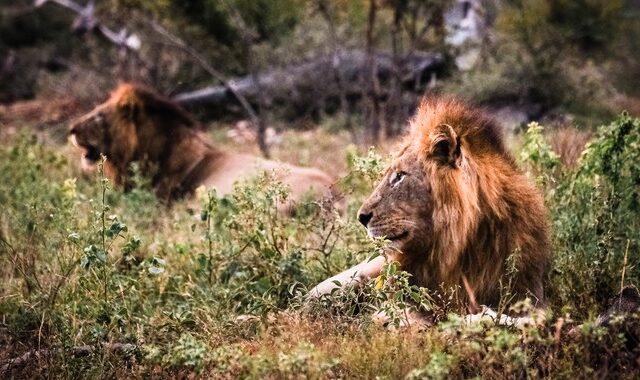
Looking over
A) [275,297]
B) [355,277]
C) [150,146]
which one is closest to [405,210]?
[355,277]

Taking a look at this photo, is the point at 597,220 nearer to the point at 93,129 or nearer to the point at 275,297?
the point at 275,297

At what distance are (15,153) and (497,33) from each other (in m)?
9.37

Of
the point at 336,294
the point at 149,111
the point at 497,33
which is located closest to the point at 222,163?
the point at 149,111

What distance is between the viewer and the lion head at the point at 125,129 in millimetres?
7301

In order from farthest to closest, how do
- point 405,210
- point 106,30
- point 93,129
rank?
1. point 106,30
2. point 93,129
3. point 405,210

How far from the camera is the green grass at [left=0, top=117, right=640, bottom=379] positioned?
10.8ft

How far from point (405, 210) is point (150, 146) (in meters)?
4.04

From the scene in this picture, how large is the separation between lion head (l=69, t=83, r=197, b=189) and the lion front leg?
133 inches

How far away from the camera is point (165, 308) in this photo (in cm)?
448

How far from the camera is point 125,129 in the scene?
732cm

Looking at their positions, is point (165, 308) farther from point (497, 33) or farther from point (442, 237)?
point (497, 33)

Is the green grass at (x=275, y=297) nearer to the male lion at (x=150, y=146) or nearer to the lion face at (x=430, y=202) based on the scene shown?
the lion face at (x=430, y=202)

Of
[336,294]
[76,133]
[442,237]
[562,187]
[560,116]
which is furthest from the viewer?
[560,116]

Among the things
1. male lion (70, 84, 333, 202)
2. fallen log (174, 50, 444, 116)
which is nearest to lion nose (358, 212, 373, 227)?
male lion (70, 84, 333, 202)
